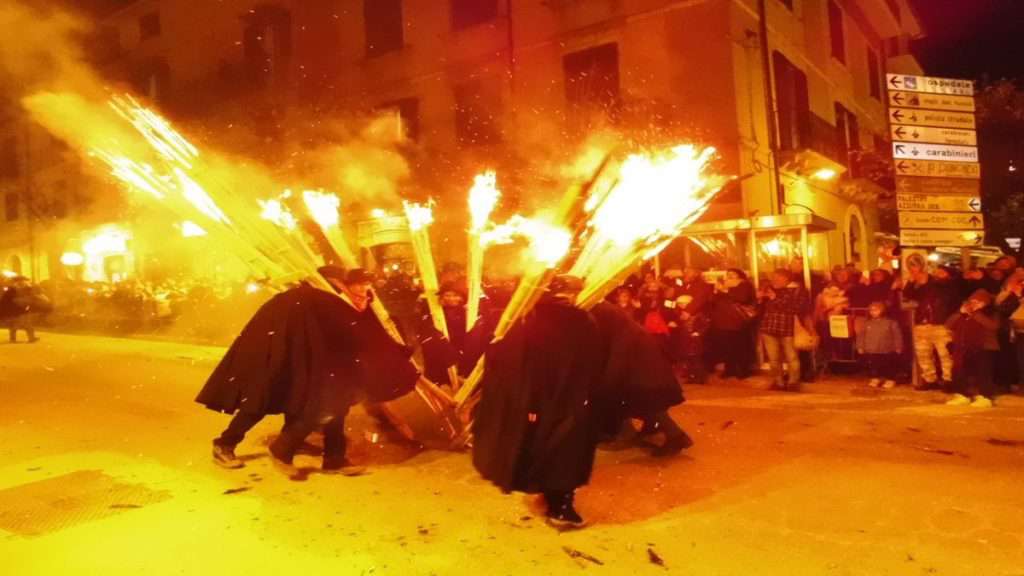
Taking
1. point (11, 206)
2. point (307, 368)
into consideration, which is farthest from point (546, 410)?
point (11, 206)

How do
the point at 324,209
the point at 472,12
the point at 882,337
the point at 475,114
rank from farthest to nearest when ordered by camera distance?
1. the point at 472,12
2. the point at 475,114
3. the point at 882,337
4. the point at 324,209

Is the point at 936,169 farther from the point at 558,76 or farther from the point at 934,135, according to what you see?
the point at 558,76

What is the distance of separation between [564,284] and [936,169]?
6.76m

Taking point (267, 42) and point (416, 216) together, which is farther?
point (267, 42)

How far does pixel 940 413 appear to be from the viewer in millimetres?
7617

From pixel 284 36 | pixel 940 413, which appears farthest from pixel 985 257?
pixel 284 36

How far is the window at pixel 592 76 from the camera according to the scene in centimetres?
1489

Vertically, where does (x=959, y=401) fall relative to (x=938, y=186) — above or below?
below

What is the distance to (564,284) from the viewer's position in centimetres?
484

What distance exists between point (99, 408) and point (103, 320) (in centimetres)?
1332

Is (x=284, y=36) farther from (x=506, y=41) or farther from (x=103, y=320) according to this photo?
(x=103, y=320)

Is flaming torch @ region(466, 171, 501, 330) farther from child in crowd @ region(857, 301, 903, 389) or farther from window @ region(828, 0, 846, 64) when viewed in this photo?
window @ region(828, 0, 846, 64)

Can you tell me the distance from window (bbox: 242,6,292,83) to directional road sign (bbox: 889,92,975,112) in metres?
15.1

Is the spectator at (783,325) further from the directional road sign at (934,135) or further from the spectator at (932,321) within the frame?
the directional road sign at (934,135)
